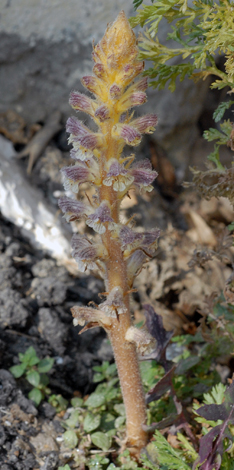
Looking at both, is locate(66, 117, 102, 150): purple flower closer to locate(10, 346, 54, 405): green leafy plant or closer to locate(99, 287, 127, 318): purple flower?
locate(99, 287, 127, 318): purple flower

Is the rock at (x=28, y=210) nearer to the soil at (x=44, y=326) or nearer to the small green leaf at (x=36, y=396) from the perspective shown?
the soil at (x=44, y=326)

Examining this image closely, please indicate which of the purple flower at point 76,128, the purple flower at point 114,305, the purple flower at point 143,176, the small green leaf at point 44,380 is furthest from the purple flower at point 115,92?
the small green leaf at point 44,380

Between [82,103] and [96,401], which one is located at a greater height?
[82,103]

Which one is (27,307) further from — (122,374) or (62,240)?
(122,374)

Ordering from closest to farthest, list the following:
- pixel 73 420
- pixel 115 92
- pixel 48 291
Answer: pixel 115 92 < pixel 73 420 < pixel 48 291

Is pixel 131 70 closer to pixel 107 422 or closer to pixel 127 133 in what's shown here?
pixel 127 133

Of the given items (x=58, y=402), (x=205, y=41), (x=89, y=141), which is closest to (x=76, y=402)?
(x=58, y=402)

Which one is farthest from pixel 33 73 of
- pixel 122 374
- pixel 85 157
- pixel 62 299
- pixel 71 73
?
pixel 122 374
